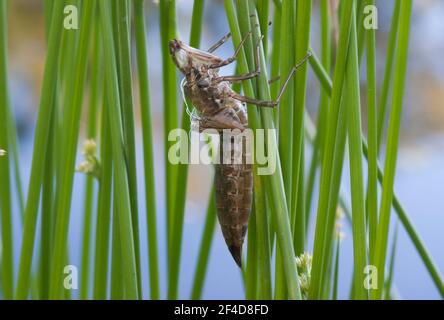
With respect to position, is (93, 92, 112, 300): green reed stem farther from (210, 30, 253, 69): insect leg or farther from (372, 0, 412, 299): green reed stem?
(372, 0, 412, 299): green reed stem

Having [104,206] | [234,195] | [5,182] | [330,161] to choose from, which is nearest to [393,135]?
[330,161]

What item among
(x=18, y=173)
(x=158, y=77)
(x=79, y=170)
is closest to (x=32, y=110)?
(x=158, y=77)

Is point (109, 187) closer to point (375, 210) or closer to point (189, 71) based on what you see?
point (189, 71)

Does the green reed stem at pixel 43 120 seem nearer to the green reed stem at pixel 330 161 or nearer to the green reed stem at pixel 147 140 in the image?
the green reed stem at pixel 147 140

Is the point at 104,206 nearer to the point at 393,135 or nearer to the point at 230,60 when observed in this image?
the point at 230,60

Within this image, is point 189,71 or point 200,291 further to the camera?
point 200,291

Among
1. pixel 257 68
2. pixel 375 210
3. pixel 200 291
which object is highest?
pixel 257 68

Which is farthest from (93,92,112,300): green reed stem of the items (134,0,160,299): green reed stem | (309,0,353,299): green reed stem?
(309,0,353,299): green reed stem

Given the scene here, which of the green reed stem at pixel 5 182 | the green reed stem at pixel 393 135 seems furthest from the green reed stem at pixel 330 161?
the green reed stem at pixel 5 182
